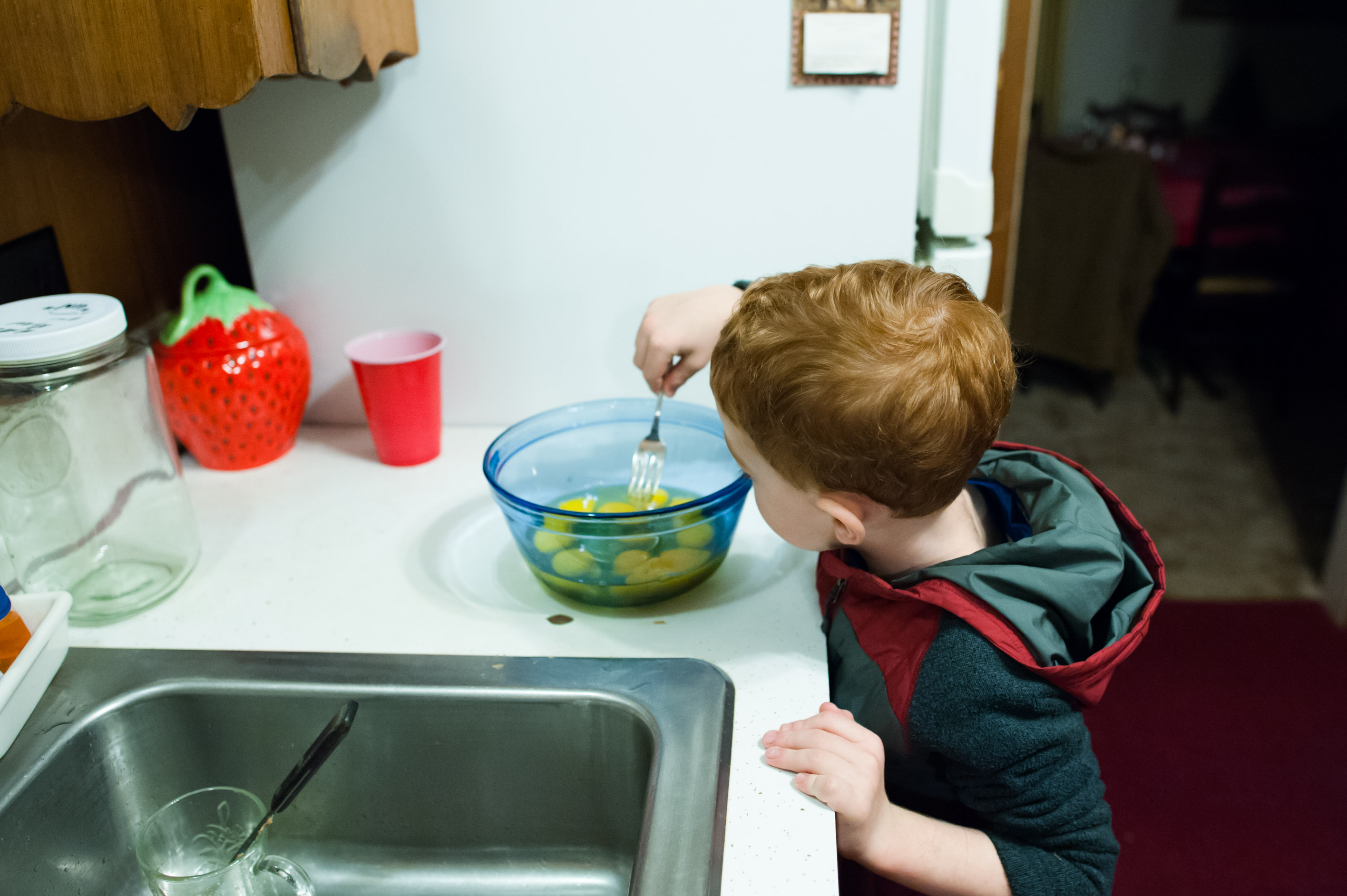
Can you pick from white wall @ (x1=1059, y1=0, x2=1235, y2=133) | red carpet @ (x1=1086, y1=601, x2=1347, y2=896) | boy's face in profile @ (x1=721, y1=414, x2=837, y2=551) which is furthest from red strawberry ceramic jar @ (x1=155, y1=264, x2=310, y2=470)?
white wall @ (x1=1059, y1=0, x2=1235, y2=133)

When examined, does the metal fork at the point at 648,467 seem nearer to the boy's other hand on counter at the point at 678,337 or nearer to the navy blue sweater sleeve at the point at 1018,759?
the boy's other hand on counter at the point at 678,337

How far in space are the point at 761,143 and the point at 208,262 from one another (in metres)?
0.83

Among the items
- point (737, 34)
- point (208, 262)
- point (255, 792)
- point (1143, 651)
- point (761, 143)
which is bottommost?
point (1143, 651)

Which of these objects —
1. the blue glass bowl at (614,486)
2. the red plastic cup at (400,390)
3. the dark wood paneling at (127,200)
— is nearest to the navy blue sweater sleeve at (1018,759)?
the blue glass bowl at (614,486)

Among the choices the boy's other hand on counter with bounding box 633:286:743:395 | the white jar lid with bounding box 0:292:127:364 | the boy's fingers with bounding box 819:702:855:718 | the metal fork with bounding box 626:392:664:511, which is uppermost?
the white jar lid with bounding box 0:292:127:364

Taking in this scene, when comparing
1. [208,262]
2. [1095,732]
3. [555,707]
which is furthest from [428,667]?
[1095,732]

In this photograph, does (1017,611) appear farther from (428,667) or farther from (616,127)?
(616,127)

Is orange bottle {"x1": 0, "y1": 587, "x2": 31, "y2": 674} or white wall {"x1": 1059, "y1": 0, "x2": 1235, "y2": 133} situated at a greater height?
white wall {"x1": 1059, "y1": 0, "x2": 1235, "y2": 133}

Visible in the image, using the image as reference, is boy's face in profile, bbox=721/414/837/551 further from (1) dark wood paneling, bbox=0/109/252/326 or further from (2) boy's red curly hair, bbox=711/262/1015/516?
(1) dark wood paneling, bbox=0/109/252/326

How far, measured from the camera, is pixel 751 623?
2.77ft

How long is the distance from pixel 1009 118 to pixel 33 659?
1.13 metres

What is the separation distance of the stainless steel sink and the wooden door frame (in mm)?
684

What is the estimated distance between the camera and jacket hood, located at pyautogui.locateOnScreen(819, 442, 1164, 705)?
70cm

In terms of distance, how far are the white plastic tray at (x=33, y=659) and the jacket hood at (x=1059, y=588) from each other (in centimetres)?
62
